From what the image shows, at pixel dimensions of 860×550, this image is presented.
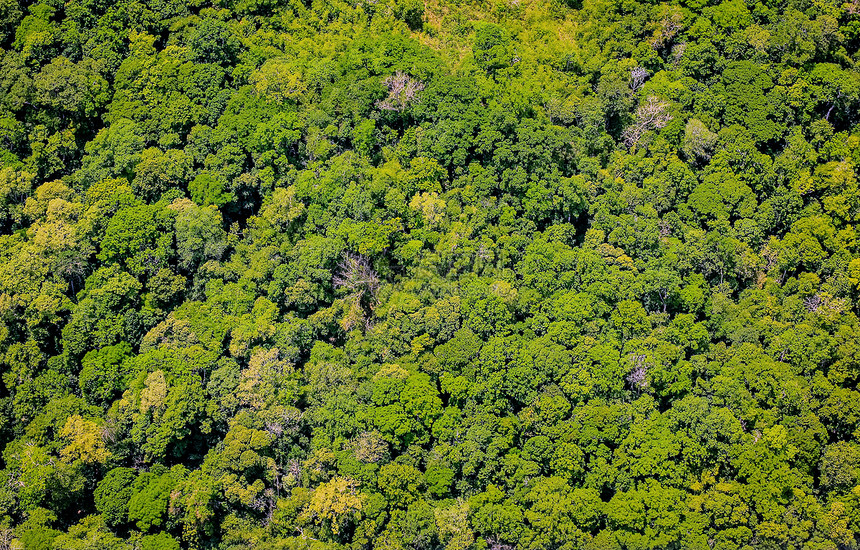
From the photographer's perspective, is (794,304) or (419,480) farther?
(794,304)

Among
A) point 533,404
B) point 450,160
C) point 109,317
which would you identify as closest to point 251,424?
point 109,317

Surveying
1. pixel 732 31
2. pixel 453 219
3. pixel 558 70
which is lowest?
pixel 453 219

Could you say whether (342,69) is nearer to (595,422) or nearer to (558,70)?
(558,70)

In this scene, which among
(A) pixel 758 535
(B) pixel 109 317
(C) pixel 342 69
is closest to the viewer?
(A) pixel 758 535

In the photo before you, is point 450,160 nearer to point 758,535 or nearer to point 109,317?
point 109,317

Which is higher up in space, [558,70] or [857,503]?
[558,70]

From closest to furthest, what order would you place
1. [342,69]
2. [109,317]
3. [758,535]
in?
[758,535] < [109,317] < [342,69]
